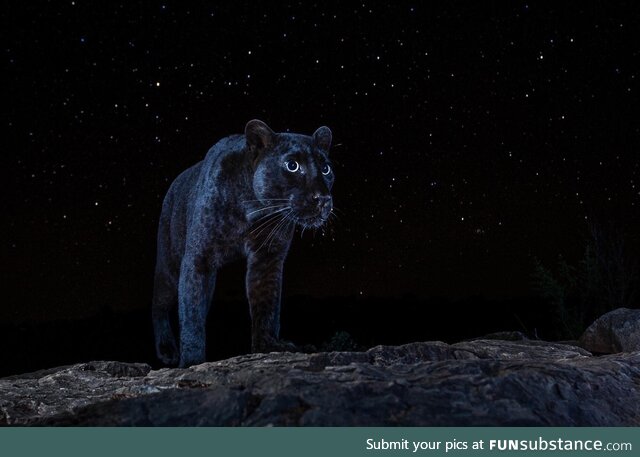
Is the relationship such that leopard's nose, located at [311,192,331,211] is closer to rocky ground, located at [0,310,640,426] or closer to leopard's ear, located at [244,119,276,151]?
leopard's ear, located at [244,119,276,151]

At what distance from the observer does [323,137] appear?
7.20 m

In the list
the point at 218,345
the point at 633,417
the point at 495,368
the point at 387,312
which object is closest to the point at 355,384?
the point at 495,368

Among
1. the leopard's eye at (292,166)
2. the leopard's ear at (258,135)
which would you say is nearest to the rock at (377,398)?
the leopard's eye at (292,166)

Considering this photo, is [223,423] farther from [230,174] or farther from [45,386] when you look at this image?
[230,174]

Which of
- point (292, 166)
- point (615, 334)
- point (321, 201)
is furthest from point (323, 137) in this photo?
point (615, 334)

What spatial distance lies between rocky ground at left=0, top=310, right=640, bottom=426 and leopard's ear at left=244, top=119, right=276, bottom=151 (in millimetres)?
3127

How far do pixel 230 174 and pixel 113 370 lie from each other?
2.58 metres

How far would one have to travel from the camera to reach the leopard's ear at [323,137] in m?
7.14

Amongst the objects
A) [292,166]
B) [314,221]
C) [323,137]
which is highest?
[323,137]

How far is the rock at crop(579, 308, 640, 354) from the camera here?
24.6 feet

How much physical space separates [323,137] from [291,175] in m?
0.87

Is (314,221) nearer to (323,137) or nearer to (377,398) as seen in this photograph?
(323,137)

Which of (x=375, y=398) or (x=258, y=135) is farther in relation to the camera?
(x=258, y=135)

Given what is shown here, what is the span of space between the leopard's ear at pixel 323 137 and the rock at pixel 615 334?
4.35m
